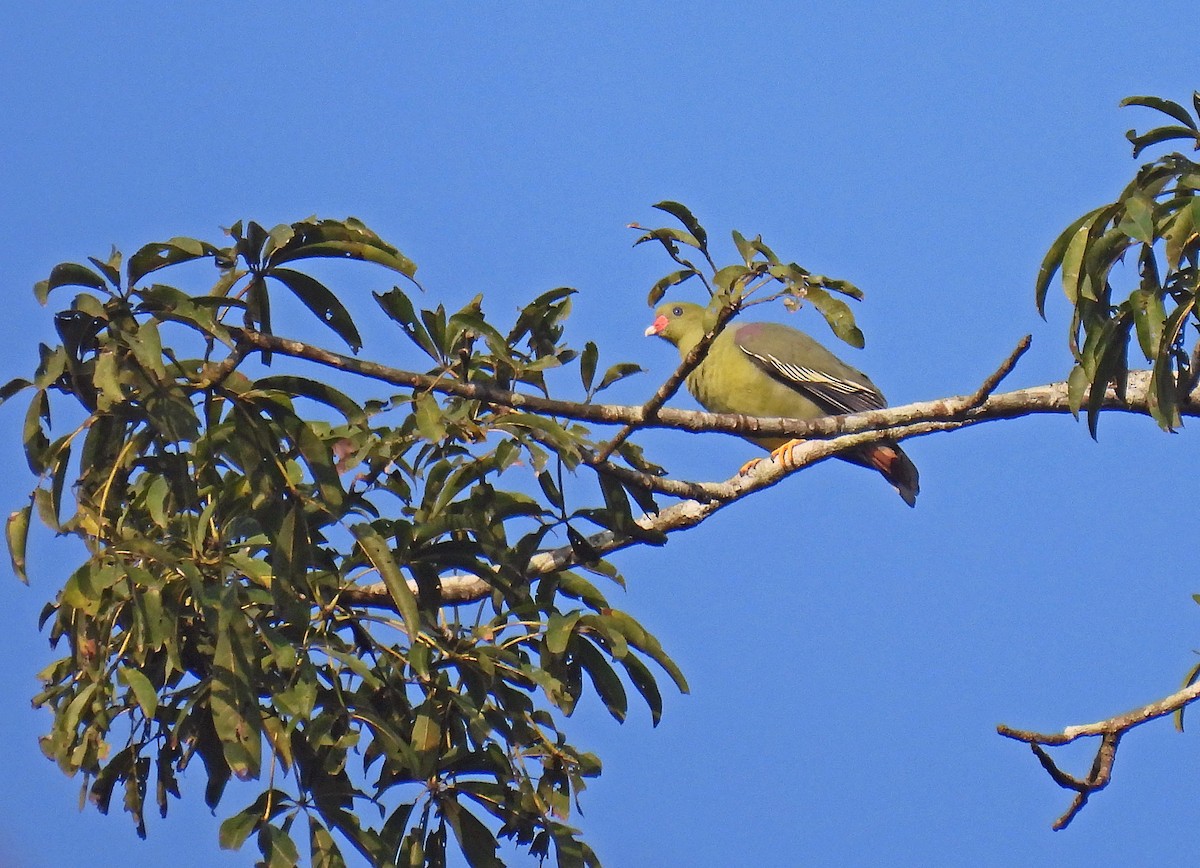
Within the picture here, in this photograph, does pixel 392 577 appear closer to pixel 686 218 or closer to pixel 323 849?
pixel 323 849

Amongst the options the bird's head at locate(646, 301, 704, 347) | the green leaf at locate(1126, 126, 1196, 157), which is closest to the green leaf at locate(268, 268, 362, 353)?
the green leaf at locate(1126, 126, 1196, 157)

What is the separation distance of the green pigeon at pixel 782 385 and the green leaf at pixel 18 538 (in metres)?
4.07

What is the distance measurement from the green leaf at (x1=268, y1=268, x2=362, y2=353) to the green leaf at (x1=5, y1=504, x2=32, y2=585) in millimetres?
658

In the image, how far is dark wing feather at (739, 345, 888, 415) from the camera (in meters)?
6.68

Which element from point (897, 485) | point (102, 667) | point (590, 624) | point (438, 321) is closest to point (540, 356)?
point (438, 321)

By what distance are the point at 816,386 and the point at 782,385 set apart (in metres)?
0.17

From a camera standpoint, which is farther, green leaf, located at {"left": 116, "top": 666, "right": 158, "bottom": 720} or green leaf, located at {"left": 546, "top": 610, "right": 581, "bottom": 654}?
green leaf, located at {"left": 546, "top": 610, "right": 581, "bottom": 654}

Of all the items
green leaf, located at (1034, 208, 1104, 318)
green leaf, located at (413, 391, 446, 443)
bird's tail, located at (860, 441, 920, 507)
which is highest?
bird's tail, located at (860, 441, 920, 507)

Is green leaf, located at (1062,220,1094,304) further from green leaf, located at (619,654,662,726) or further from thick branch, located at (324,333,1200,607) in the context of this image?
green leaf, located at (619,654,662,726)

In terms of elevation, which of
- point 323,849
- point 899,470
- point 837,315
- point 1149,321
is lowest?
point 323,849

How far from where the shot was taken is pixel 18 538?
271cm

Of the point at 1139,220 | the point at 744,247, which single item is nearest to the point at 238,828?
the point at 744,247

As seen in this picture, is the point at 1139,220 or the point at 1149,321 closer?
the point at 1139,220

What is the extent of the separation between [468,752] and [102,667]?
77cm
